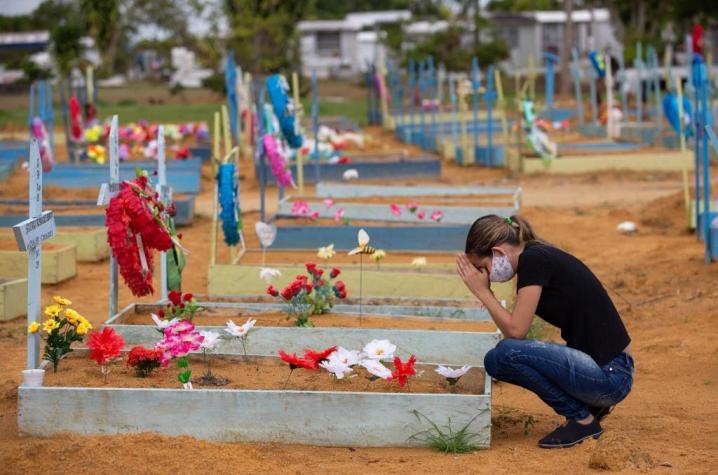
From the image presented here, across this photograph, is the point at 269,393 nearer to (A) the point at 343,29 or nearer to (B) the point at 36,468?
(B) the point at 36,468

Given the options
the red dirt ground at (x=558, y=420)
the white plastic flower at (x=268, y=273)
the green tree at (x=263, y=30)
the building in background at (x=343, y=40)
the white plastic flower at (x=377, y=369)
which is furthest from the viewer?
the building in background at (x=343, y=40)

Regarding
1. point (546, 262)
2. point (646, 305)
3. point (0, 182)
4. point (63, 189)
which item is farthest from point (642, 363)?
point (0, 182)

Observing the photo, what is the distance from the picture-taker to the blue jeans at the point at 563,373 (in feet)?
18.1

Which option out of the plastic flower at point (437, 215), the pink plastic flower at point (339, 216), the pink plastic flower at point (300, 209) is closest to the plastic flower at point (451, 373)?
the plastic flower at point (437, 215)

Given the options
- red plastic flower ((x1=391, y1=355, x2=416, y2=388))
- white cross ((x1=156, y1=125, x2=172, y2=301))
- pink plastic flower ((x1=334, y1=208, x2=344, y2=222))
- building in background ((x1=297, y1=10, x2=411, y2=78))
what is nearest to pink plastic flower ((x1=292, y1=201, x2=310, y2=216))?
pink plastic flower ((x1=334, y1=208, x2=344, y2=222))

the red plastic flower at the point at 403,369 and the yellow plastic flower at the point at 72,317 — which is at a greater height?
the yellow plastic flower at the point at 72,317

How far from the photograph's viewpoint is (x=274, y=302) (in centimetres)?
848

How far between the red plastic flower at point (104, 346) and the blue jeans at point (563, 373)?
188cm

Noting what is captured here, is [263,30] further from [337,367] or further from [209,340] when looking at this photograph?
[337,367]

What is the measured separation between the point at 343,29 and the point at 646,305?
56.3m

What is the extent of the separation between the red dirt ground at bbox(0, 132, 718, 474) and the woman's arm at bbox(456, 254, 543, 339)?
541 mm

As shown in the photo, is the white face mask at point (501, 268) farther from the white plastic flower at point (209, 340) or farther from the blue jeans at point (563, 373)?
the white plastic flower at point (209, 340)

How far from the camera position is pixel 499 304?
5.50 m

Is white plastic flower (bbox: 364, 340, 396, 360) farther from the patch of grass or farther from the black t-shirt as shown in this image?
the black t-shirt
